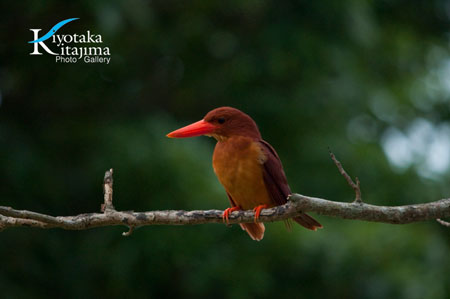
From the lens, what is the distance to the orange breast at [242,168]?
3744 millimetres

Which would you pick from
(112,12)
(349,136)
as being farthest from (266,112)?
(112,12)

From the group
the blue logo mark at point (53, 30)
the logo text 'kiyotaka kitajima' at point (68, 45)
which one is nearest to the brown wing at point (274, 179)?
the logo text 'kiyotaka kitajima' at point (68, 45)

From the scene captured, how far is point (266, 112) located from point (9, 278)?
3.80m

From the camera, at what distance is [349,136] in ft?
32.2

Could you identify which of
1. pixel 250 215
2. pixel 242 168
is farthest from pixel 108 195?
pixel 242 168

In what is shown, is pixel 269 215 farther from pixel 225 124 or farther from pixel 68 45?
pixel 68 45

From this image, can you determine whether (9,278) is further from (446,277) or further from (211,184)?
(446,277)

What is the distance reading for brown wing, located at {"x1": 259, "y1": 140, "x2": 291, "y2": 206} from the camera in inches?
149

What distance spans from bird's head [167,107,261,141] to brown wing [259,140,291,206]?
0.13 metres

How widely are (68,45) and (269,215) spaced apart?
17.6 ft

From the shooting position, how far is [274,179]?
3.83 metres

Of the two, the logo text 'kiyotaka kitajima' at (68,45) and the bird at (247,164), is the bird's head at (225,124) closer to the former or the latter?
the bird at (247,164)

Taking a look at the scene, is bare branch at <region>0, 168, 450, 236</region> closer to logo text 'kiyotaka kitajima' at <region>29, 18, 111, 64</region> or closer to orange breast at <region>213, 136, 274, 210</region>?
orange breast at <region>213, 136, 274, 210</region>

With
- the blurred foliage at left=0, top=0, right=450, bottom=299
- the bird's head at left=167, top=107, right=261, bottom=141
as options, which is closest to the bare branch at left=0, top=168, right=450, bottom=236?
the bird's head at left=167, top=107, right=261, bottom=141
